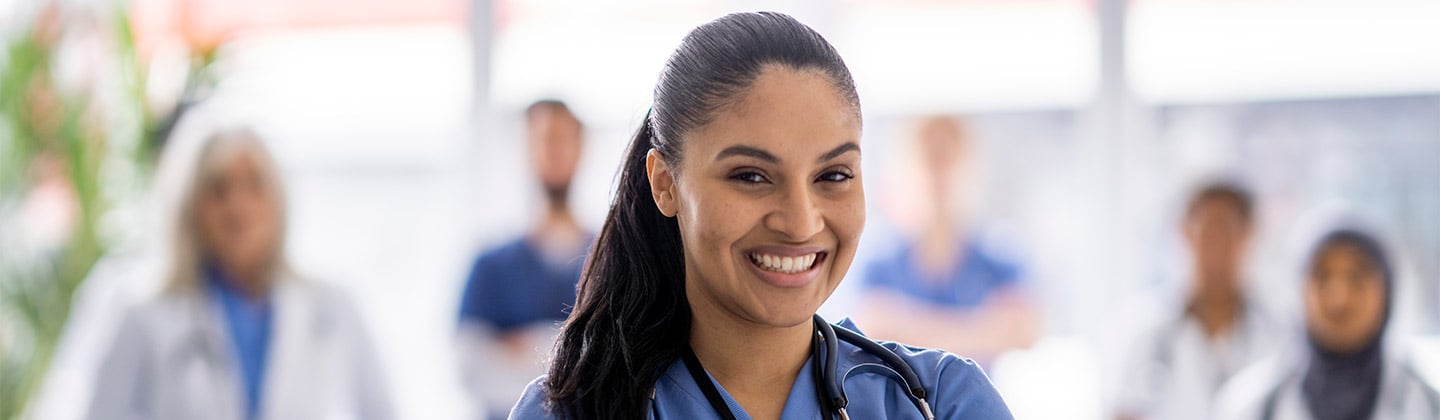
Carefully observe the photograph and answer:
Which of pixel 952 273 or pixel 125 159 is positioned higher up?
pixel 125 159

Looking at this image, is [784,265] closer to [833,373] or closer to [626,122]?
[833,373]

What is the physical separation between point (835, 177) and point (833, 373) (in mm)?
201

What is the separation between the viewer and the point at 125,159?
4.66 m

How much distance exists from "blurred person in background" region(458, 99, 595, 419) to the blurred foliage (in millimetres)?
1855

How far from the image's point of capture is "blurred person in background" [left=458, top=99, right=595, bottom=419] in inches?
129

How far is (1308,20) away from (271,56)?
3263 millimetres

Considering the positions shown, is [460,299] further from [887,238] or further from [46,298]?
[46,298]

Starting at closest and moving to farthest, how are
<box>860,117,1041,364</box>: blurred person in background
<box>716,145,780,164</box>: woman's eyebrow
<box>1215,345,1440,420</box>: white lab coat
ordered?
<box>716,145,780,164</box>: woman's eyebrow, <box>1215,345,1440,420</box>: white lab coat, <box>860,117,1041,364</box>: blurred person in background

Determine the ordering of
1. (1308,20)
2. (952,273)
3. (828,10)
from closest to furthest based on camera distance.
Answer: (952,273) < (1308,20) < (828,10)

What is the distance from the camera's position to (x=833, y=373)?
4.43 ft

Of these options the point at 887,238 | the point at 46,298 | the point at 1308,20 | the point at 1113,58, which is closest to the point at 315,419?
the point at 887,238

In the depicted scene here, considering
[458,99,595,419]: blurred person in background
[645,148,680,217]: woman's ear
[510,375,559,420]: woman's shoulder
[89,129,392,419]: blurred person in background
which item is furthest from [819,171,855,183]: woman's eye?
[89,129,392,419]: blurred person in background

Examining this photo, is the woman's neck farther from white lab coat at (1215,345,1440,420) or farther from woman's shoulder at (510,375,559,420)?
white lab coat at (1215,345,1440,420)

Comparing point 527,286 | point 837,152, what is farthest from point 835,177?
point 527,286
